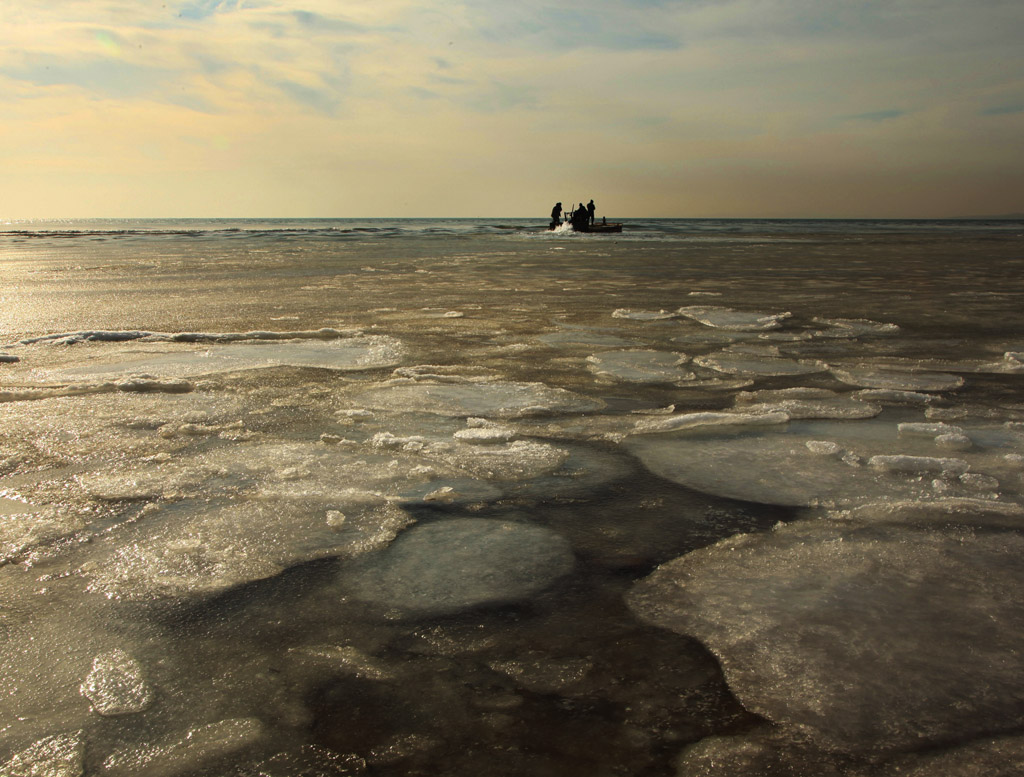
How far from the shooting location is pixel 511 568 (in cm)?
238

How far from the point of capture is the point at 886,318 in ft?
28.2

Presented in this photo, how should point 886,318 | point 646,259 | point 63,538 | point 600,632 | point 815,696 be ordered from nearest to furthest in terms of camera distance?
point 815,696
point 600,632
point 63,538
point 886,318
point 646,259

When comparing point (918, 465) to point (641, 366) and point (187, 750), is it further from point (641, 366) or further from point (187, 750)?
point (187, 750)

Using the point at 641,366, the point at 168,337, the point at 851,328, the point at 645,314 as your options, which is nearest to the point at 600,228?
the point at 645,314

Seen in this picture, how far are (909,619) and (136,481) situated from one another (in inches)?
123

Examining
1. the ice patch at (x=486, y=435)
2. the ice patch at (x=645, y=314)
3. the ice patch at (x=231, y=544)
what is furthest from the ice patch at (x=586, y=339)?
the ice patch at (x=231, y=544)

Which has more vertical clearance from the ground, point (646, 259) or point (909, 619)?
point (646, 259)

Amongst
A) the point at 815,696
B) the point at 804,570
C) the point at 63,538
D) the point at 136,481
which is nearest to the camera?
the point at 815,696

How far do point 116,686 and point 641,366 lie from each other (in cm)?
Answer: 462

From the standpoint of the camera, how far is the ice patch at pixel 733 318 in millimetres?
7918

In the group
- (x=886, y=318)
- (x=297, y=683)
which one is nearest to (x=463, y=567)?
(x=297, y=683)

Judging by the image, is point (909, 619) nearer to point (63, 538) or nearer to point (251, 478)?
point (251, 478)

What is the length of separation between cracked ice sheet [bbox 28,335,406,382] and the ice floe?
128 inches

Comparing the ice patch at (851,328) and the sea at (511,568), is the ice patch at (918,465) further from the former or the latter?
the ice patch at (851,328)
